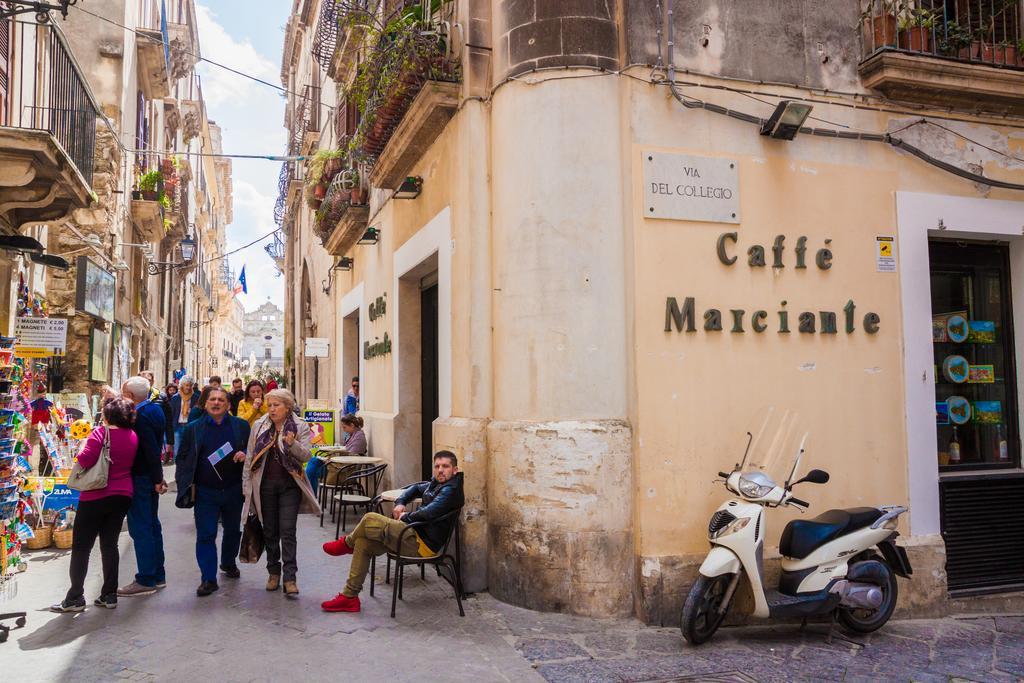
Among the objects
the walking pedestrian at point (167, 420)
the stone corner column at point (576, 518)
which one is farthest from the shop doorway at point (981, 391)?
the walking pedestrian at point (167, 420)

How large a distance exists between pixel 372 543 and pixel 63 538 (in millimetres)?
4338

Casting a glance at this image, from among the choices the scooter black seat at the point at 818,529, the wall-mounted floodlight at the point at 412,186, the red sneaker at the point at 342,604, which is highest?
the wall-mounted floodlight at the point at 412,186

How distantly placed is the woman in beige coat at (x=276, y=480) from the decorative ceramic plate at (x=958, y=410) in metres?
5.73

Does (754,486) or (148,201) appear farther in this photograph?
(148,201)

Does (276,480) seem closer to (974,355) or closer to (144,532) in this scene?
(144,532)

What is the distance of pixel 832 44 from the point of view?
22.8 feet

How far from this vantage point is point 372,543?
20.5ft

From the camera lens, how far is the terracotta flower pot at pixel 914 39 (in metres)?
7.02

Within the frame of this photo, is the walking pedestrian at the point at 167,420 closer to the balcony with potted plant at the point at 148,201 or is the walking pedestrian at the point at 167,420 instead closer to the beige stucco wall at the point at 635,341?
the balcony with potted plant at the point at 148,201

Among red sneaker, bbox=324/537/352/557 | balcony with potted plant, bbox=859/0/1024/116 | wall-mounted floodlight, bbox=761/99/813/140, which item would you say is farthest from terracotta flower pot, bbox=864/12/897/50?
red sneaker, bbox=324/537/352/557

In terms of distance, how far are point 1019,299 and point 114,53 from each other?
15037 mm

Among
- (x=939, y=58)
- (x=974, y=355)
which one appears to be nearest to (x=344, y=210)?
(x=939, y=58)

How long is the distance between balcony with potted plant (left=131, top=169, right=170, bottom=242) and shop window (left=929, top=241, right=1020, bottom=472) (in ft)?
52.1

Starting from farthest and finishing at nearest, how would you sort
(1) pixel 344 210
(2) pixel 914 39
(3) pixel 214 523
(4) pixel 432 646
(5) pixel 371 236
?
(1) pixel 344 210
(5) pixel 371 236
(2) pixel 914 39
(3) pixel 214 523
(4) pixel 432 646
